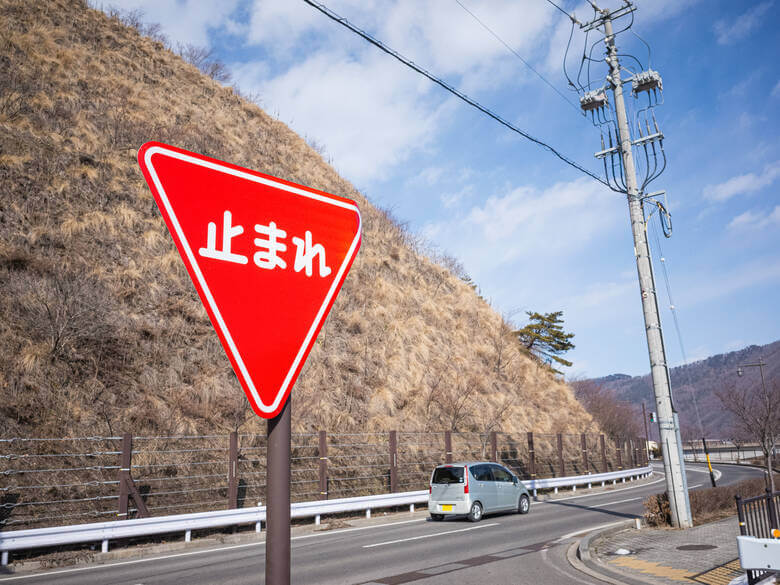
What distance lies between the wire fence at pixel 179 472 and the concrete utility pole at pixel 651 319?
10100 millimetres

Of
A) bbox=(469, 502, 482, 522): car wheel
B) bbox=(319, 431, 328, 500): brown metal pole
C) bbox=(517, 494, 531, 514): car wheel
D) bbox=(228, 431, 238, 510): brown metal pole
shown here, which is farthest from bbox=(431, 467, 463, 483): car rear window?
bbox=(228, 431, 238, 510): brown metal pole

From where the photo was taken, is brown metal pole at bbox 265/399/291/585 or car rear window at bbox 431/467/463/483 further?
car rear window at bbox 431/467/463/483

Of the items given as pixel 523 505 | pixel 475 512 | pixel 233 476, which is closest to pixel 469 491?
pixel 475 512

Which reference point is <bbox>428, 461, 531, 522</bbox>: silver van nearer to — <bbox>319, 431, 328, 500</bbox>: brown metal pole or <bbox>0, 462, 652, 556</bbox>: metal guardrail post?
<bbox>0, 462, 652, 556</bbox>: metal guardrail post

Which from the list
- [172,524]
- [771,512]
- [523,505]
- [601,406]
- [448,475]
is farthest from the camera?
[601,406]

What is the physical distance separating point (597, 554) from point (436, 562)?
301 centimetres

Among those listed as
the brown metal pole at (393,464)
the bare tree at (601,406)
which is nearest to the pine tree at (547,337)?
the bare tree at (601,406)

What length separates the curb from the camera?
26.5 ft

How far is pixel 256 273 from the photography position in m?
2.04

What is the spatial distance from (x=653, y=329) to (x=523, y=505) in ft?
27.8

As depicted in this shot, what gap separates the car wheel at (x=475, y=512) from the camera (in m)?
16.3

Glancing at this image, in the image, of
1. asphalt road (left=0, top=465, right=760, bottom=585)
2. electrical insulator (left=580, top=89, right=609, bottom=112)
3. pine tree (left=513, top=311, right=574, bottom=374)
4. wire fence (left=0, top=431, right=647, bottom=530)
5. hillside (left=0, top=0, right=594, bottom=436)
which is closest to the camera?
asphalt road (left=0, top=465, right=760, bottom=585)

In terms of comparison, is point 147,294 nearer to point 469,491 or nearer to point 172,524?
point 172,524

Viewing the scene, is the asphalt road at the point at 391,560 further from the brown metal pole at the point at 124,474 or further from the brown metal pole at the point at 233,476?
the brown metal pole at the point at 124,474
